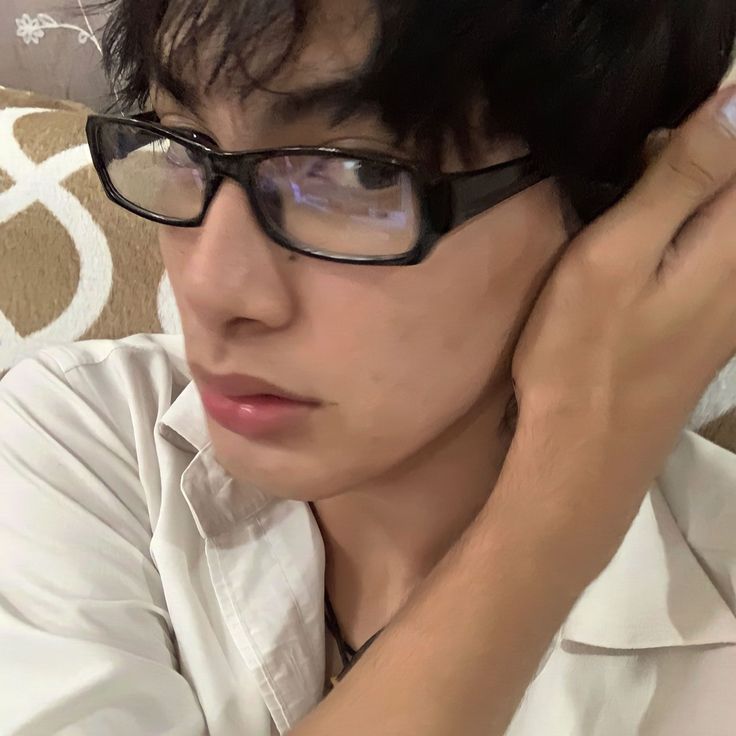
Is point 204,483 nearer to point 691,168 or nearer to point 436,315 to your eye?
point 436,315

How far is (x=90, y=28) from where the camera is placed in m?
1.30

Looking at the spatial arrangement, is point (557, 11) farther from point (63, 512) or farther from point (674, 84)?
point (63, 512)

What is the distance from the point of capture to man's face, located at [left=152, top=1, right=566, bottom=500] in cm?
60

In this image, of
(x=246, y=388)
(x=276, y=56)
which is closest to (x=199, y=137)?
(x=276, y=56)

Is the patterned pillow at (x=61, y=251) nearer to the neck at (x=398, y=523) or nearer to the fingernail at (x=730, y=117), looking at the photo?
the neck at (x=398, y=523)

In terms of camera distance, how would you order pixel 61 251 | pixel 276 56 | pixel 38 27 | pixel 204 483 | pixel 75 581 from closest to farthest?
pixel 276 56, pixel 75 581, pixel 204 483, pixel 61 251, pixel 38 27

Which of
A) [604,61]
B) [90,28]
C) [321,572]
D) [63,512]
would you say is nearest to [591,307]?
[604,61]

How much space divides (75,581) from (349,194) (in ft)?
1.51

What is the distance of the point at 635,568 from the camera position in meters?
0.87

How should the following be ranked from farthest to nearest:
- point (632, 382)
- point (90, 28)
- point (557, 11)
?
point (90, 28)
point (632, 382)
point (557, 11)

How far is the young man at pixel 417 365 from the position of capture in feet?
1.93

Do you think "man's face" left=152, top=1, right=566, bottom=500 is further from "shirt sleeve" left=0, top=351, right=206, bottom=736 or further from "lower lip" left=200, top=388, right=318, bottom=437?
"shirt sleeve" left=0, top=351, right=206, bottom=736

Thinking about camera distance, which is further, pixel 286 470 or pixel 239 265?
pixel 286 470

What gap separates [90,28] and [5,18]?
8.1 inches
